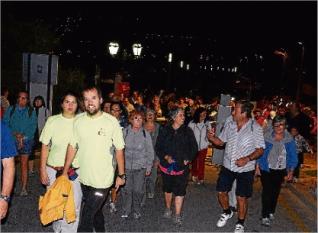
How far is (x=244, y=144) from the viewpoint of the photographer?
7.11 m

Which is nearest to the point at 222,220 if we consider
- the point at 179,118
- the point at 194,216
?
the point at 194,216

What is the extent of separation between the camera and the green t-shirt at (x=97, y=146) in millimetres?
5461

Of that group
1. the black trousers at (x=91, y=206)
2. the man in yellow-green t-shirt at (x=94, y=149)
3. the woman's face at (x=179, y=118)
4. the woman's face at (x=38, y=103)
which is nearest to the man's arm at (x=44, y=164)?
the man in yellow-green t-shirt at (x=94, y=149)

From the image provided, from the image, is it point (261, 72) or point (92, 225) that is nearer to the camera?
point (92, 225)

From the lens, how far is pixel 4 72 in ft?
55.4

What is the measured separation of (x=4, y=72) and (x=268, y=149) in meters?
11.6

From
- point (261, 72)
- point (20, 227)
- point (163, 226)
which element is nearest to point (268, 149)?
point (163, 226)

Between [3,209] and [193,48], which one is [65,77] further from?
[193,48]

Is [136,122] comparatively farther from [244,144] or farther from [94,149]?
[94,149]

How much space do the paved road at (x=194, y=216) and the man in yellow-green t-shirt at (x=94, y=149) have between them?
61.4 inches

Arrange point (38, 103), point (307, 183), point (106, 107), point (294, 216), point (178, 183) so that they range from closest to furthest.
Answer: point (178, 183) → point (294, 216) → point (106, 107) → point (38, 103) → point (307, 183)

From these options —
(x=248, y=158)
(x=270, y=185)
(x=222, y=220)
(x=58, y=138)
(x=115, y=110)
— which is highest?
(x=115, y=110)

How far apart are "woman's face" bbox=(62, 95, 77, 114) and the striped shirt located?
7.82 feet

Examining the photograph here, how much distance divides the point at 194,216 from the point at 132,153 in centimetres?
151
